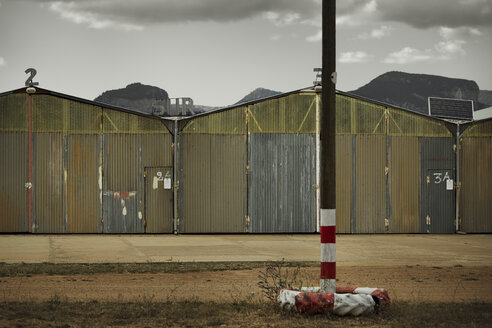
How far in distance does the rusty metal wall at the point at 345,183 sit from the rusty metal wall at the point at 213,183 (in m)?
3.33

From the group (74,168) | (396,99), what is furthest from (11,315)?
(396,99)

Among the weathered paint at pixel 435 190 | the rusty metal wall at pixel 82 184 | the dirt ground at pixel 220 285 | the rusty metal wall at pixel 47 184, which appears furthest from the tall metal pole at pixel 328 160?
the weathered paint at pixel 435 190

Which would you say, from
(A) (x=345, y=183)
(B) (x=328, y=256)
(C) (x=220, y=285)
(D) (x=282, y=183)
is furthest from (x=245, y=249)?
(B) (x=328, y=256)

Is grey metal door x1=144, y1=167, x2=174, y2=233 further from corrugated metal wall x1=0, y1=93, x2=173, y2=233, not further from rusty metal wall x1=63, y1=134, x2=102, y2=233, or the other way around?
rusty metal wall x1=63, y1=134, x2=102, y2=233

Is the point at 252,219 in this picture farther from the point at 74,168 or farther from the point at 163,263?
the point at 163,263

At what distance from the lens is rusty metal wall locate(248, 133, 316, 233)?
2277 cm

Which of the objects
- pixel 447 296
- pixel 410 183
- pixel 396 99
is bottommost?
pixel 447 296

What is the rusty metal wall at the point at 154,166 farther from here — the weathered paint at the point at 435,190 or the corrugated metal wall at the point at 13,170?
the weathered paint at the point at 435,190

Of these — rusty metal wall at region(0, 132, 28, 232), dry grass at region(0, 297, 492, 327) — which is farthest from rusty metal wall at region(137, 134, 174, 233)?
dry grass at region(0, 297, 492, 327)

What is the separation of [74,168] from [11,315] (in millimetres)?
14323

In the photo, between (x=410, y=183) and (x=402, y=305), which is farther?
(x=410, y=183)

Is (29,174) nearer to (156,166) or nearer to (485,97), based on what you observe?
(156,166)

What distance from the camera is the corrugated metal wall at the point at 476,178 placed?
23.8 metres

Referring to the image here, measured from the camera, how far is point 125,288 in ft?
35.9
